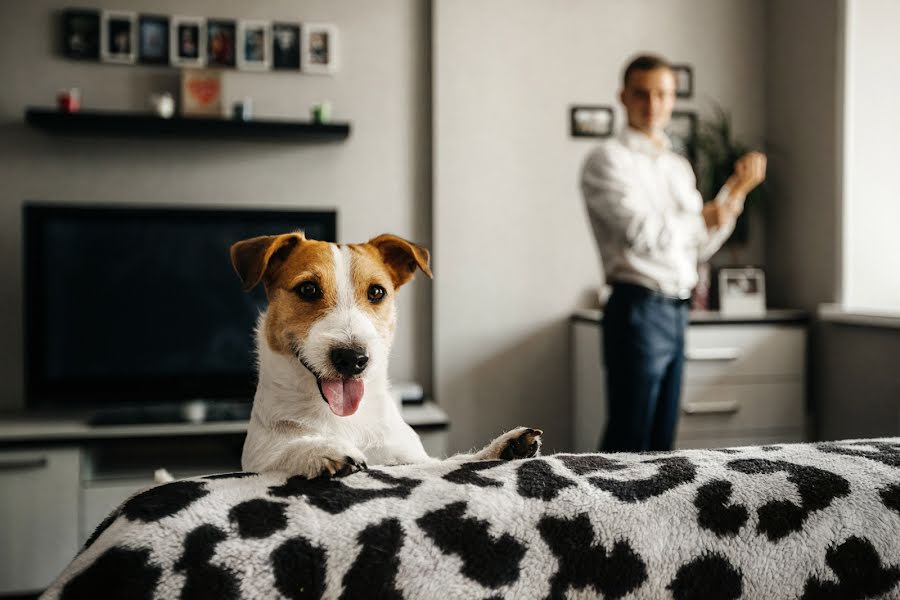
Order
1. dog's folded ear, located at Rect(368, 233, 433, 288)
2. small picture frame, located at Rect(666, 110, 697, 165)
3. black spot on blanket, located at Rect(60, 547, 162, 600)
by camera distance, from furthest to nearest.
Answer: small picture frame, located at Rect(666, 110, 697, 165)
dog's folded ear, located at Rect(368, 233, 433, 288)
black spot on blanket, located at Rect(60, 547, 162, 600)

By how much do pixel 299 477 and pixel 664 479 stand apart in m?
0.29

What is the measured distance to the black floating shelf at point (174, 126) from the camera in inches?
119

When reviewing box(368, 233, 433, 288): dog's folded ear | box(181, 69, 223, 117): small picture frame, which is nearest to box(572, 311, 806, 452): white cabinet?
box(181, 69, 223, 117): small picture frame

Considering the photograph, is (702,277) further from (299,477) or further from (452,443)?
(299,477)

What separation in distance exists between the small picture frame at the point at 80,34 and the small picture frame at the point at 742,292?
303 centimetres

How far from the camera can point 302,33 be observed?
335 centimetres

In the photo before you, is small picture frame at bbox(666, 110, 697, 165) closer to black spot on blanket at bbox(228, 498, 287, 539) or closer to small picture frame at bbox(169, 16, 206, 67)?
small picture frame at bbox(169, 16, 206, 67)

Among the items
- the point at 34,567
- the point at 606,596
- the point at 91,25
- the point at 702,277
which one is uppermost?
the point at 91,25

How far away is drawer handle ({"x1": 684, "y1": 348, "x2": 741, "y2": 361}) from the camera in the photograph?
117 inches

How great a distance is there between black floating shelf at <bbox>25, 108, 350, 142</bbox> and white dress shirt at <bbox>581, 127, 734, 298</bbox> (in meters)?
1.35

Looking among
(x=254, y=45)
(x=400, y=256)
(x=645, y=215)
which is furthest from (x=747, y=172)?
(x=254, y=45)

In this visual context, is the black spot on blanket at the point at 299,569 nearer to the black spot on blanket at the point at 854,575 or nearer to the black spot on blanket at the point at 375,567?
the black spot on blanket at the point at 375,567

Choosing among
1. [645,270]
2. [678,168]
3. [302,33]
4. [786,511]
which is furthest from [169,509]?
[302,33]

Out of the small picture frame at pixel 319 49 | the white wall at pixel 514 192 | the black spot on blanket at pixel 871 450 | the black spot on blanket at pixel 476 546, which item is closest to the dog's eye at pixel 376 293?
the black spot on blanket at pixel 476 546
